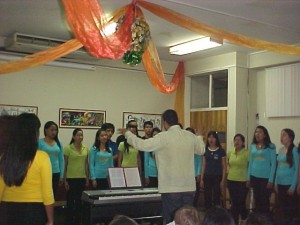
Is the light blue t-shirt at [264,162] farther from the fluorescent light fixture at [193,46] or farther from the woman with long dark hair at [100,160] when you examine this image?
the woman with long dark hair at [100,160]

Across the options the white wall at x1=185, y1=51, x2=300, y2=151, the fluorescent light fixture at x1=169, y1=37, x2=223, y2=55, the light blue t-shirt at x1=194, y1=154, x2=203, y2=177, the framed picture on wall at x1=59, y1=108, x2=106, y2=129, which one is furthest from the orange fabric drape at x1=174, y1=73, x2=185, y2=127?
the light blue t-shirt at x1=194, y1=154, x2=203, y2=177

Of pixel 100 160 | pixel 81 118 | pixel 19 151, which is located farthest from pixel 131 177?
pixel 81 118

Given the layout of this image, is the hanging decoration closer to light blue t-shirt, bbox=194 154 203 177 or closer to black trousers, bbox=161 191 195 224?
black trousers, bbox=161 191 195 224

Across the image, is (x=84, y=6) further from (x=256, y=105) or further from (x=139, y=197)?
(x=256, y=105)

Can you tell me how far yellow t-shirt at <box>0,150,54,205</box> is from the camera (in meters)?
2.74

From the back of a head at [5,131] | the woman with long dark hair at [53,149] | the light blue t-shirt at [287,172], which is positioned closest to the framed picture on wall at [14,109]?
the woman with long dark hair at [53,149]

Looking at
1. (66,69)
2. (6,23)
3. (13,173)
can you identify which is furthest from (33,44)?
(13,173)

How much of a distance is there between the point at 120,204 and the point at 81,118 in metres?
2.87

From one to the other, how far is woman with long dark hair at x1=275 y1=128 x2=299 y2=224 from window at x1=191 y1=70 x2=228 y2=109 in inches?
99.7

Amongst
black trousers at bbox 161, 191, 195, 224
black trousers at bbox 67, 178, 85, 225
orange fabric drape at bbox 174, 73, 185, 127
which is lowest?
black trousers at bbox 67, 178, 85, 225

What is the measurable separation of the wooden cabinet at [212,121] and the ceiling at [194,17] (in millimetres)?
1820

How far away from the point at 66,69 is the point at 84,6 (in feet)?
13.4

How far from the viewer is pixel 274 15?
509cm

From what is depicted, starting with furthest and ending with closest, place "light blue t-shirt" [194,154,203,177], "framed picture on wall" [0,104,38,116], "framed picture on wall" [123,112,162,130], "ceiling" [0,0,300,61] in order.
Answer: "framed picture on wall" [123,112,162,130] → "framed picture on wall" [0,104,38,116] → "light blue t-shirt" [194,154,203,177] → "ceiling" [0,0,300,61]
